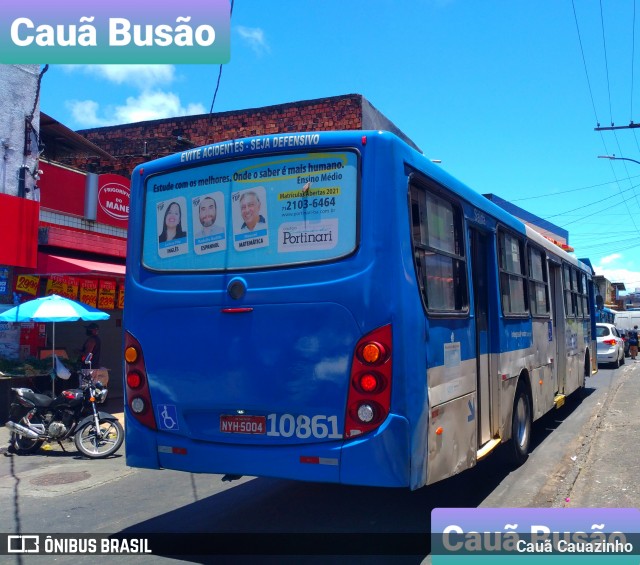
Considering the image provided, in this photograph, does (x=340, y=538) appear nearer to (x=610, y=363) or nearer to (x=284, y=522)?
(x=284, y=522)

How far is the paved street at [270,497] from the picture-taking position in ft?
19.4

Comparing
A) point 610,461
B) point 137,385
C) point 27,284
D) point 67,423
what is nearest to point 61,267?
point 27,284

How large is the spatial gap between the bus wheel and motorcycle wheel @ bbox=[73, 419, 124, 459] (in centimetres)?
544

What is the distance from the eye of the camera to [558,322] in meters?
11.1

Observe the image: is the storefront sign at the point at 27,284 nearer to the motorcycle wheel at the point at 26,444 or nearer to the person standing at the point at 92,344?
the person standing at the point at 92,344

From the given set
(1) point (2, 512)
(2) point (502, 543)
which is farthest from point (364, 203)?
(1) point (2, 512)

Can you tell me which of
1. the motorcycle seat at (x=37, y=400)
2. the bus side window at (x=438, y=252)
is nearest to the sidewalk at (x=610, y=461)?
the bus side window at (x=438, y=252)

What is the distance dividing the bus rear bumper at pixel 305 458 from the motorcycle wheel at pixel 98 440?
435 centimetres

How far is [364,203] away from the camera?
486 cm

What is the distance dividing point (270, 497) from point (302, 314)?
109 inches

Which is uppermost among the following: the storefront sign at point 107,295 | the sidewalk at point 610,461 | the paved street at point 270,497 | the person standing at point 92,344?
the storefront sign at point 107,295

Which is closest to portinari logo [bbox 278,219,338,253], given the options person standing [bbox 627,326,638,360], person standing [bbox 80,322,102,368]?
person standing [bbox 80,322,102,368]

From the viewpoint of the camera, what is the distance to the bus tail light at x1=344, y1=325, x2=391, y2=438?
15.3 feet

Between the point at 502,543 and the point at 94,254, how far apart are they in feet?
41.6
